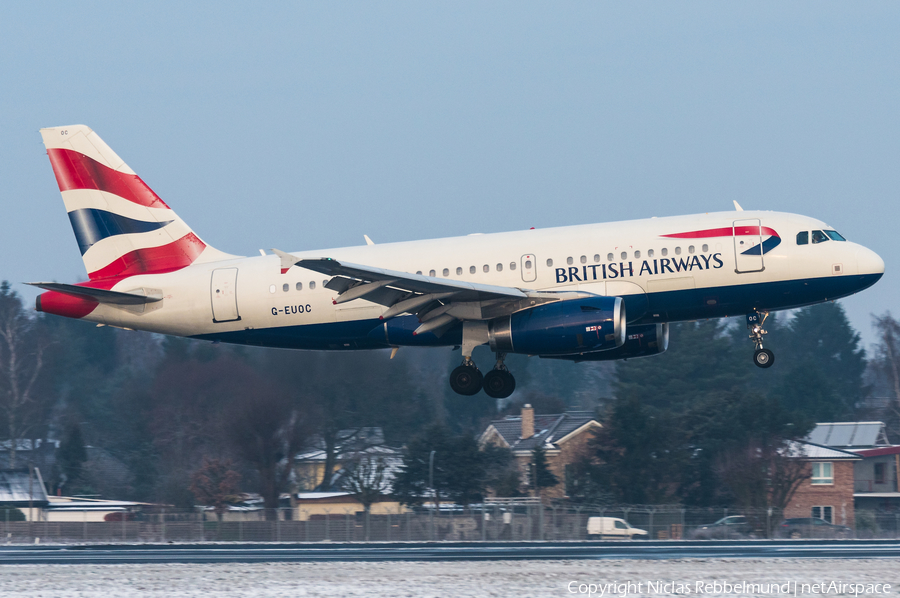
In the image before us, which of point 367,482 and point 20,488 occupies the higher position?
point 367,482

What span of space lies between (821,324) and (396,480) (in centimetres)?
8263

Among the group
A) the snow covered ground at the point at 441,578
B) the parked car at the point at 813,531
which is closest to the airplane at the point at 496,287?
the snow covered ground at the point at 441,578

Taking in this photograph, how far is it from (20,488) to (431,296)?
44781 mm

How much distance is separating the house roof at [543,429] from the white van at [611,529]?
2266cm

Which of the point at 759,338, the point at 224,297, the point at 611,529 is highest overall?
the point at 224,297

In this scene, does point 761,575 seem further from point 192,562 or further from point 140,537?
point 140,537

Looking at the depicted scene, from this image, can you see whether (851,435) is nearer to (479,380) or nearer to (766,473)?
(766,473)

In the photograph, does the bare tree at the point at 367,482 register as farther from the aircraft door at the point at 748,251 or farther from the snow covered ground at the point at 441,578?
the aircraft door at the point at 748,251

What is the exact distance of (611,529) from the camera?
47.3m

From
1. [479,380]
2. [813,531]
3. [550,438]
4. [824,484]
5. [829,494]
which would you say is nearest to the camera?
[479,380]

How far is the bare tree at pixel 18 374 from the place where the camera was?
75.5m

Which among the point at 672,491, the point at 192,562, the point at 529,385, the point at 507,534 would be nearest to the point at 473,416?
the point at 529,385

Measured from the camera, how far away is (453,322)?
31359 millimetres

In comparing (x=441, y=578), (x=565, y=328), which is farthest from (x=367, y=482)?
(x=441, y=578)
